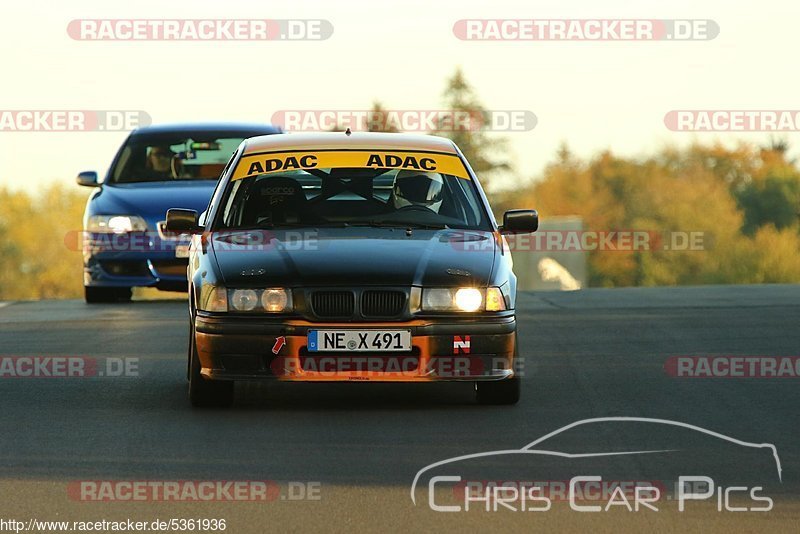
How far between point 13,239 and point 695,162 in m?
56.4

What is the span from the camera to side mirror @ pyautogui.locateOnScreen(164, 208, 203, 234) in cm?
1165

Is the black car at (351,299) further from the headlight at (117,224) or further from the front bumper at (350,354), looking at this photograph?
the headlight at (117,224)

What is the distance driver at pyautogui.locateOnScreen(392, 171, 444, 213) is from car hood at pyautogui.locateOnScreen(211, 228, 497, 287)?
1.59 ft

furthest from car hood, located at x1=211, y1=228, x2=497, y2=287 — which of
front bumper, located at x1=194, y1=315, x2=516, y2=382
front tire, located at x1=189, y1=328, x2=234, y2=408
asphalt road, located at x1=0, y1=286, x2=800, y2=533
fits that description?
asphalt road, located at x1=0, y1=286, x2=800, y2=533

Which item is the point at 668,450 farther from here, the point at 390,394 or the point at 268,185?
the point at 268,185

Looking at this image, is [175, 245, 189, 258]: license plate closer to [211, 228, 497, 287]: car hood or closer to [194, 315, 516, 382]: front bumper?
[211, 228, 497, 287]: car hood

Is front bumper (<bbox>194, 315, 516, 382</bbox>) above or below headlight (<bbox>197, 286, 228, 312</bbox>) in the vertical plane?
below

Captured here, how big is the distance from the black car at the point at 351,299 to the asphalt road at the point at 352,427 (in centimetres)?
28

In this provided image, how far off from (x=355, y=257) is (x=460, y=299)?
68cm

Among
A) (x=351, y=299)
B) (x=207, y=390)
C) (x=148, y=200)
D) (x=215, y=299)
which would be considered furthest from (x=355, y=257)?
(x=148, y=200)

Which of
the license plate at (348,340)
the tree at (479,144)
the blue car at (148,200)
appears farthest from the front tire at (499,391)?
the tree at (479,144)

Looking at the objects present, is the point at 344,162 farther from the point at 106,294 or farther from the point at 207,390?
the point at 106,294

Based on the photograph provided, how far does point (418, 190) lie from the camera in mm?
11578

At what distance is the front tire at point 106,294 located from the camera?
2045 centimetres
